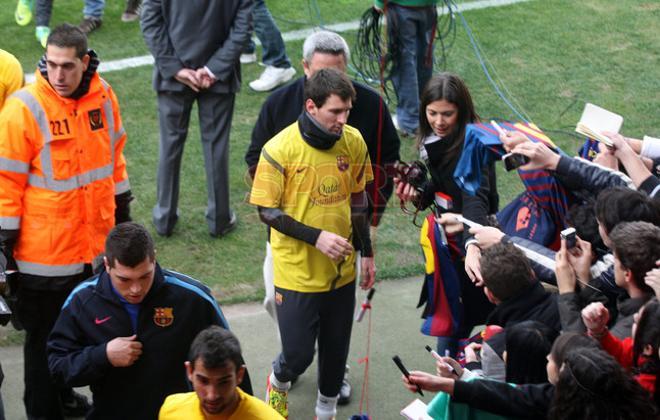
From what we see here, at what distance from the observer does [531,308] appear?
4379 mm

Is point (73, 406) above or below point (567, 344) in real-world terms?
Answer: below

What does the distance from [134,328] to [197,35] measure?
3349 millimetres

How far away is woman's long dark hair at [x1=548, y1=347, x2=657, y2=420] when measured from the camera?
336 centimetres

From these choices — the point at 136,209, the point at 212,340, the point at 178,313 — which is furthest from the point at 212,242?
the point at 212,340

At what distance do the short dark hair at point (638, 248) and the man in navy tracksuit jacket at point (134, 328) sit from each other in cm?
162

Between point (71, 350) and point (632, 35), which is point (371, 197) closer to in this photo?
point (71, 350)

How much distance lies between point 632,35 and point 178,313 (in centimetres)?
857

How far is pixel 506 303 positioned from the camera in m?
4.39

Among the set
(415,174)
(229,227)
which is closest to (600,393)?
(415,174)

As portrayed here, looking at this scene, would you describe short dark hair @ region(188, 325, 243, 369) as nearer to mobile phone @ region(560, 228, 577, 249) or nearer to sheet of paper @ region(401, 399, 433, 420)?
sheet of paper @ region(401, 399, 433, 420)

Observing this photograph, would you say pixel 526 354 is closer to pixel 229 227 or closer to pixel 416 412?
pixel 416 412

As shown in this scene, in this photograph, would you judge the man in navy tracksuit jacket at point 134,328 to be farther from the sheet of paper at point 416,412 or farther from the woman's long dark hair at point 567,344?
the woman's long dark hair at point 567,344

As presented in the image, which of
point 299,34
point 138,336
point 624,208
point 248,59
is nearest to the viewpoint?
point 138,336

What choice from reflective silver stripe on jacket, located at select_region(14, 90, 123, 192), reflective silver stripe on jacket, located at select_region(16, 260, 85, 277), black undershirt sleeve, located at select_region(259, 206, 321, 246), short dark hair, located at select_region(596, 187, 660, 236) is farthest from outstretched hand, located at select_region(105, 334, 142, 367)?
short dark hair, located at select_region(596, 187, 660, 236)
